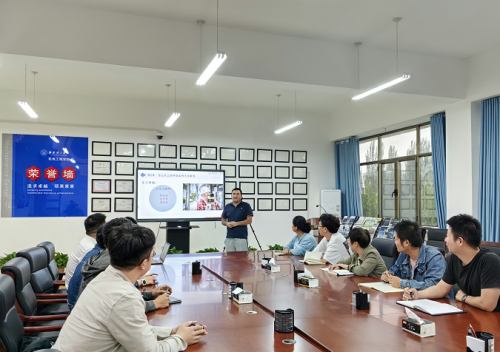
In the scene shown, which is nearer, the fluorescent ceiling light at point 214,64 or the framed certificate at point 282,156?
the fluorescent ceiling light at point 214,64

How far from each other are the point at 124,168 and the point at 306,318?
6608 mm

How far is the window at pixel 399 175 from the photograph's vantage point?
716 centimetres

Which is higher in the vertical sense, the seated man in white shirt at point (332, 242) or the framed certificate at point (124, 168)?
the framed certificate at point (124, 168)

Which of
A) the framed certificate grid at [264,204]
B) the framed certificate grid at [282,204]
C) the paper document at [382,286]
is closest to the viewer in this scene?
the paper document at [382,286]

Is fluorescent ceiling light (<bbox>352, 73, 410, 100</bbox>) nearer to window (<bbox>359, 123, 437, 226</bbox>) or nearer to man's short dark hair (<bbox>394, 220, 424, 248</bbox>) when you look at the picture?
man's short dark hair (<bbox>394, 220, 424, 248</bbox>)

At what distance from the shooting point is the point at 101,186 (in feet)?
25.6

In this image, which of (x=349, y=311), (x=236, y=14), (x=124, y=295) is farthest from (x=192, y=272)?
(x=236, y=14)

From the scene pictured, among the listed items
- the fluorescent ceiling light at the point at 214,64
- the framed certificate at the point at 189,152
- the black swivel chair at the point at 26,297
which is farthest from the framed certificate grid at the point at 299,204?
the black swivel chair at the point at 26,297

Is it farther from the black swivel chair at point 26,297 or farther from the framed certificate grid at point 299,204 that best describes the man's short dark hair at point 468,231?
the framed certificate grid at point 299,204

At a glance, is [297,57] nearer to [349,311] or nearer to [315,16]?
[315,16]

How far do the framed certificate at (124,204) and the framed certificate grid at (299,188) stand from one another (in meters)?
3.79

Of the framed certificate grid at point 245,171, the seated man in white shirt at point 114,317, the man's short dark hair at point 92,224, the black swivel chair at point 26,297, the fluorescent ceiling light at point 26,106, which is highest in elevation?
the fluorescent ceiling light at point 26,106

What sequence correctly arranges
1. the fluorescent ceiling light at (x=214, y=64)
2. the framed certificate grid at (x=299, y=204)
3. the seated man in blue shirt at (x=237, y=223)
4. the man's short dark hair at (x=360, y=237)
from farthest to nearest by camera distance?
the framed certificate grid at (x=299, y=204) → the seated man in blue shirt at (x=237, y=223) → the fluorescent ceiling light at (x=214, y=64) → the man's short dark hair at (x=360, y=237)

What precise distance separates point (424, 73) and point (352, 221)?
140 inches
